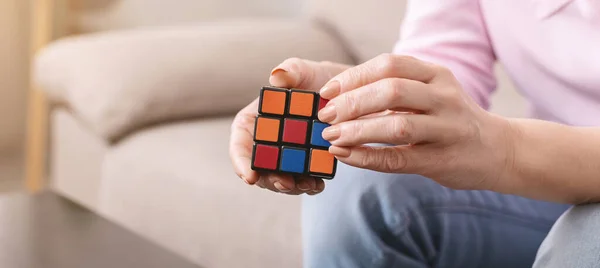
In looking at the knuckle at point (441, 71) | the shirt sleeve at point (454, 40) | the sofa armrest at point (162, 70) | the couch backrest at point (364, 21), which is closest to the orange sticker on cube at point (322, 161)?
the knuckle at point (441, 71)

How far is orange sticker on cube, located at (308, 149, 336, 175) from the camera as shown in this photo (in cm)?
58

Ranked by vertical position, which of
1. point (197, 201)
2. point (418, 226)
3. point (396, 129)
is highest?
point (396, 129)

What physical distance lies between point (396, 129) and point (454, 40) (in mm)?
378

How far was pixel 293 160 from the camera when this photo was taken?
582 millimetres

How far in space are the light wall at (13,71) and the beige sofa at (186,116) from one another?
0.74 meters

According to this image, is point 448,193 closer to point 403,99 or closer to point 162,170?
point 403,99

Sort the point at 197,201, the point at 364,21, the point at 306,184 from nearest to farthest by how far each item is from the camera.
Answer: the point at 306,184 < the point at 197,201 < the point at 364,21

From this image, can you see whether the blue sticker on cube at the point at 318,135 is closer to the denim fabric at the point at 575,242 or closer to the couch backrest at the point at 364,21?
the denim fabric at the point at 575,242

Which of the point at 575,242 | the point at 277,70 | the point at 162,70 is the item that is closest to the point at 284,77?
the point at 277,70

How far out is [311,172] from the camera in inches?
22.9

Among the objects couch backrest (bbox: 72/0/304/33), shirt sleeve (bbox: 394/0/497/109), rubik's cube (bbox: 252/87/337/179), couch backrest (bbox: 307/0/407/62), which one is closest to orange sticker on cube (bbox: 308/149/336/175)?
rubik's cube (bbox: 252/87/337/179)

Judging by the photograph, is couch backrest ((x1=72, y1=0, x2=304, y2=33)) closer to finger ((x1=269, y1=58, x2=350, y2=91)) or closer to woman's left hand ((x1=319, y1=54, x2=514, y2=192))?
finger ((x1=269, y1=58, x2=350, y2=91))

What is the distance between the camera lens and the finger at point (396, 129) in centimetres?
52

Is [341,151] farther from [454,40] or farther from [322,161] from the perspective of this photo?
[454,40]
